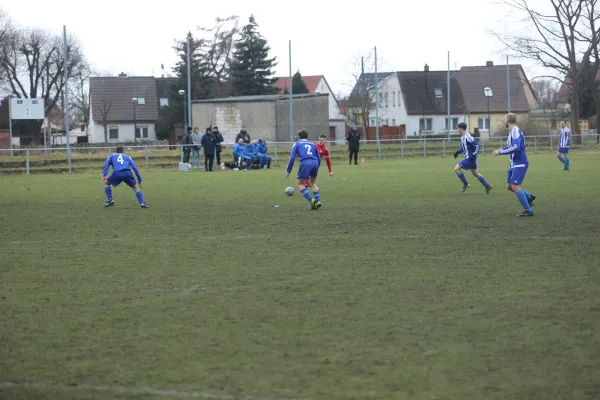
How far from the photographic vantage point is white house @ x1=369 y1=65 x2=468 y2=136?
91.8 meters

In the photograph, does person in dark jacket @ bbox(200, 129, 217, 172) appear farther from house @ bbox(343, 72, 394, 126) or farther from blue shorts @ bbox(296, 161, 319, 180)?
house @ bbox(343, 72, 394, 126)

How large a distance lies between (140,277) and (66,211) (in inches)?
390

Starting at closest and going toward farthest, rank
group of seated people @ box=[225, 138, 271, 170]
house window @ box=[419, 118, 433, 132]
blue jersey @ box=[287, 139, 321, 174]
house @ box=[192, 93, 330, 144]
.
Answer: blue jersey @ box=[287, 139, 321, 174], group of seated people @ box=[225, 138, 271, 170], house @ box=[192, 93, 330, 144], house window @ box=[419, 118, 433, 132]

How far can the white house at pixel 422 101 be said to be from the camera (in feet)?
301

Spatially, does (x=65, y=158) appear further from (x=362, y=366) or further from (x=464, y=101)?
(x=464, y=101)

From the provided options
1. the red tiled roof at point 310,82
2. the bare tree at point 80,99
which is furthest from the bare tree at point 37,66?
the red tiled roof at point 310,82

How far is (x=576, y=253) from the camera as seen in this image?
1108 centimetres

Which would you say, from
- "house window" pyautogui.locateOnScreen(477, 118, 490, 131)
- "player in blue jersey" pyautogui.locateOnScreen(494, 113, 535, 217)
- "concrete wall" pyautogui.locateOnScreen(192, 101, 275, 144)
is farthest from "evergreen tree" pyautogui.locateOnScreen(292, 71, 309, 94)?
"player in blue jersey" pyautogui.locateOnScreen(494, 113, 535, 217)

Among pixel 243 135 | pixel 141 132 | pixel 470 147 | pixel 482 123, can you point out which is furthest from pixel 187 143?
pixel 482 123

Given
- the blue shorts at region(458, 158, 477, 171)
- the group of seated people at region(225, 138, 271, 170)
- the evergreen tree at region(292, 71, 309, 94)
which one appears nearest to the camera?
the blue shorts at region(458, 158, 477, 171)

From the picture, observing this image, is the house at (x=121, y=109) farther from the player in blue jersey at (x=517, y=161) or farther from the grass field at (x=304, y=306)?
the player in blue jersey at (x=517, y=161)

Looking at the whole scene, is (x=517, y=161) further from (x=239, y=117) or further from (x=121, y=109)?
(x=121, y=109)

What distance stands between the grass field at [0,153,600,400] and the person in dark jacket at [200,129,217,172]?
20337 millimetres

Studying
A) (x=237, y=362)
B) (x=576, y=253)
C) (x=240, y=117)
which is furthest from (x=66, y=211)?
(x=240, y=117)
